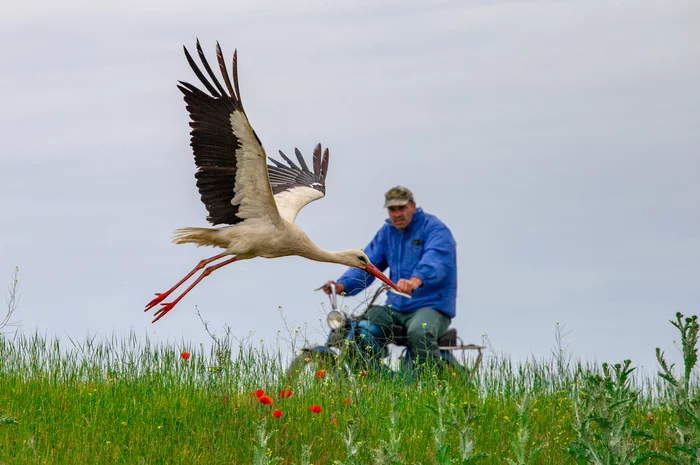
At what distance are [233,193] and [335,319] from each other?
1844mm

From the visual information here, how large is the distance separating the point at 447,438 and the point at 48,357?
3206 mm

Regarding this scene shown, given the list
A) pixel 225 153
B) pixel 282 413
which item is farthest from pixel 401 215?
pixel 282 413

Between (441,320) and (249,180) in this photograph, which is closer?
(249,180)

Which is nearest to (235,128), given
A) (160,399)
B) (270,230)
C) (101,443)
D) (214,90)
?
(214,90)

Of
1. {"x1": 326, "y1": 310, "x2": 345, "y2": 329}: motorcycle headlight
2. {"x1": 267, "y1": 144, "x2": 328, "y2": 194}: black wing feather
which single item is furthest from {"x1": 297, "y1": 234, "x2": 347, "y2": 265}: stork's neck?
{"x1": 267, "y1": 144, "x2": 328, "y2": 194}: black wing feather

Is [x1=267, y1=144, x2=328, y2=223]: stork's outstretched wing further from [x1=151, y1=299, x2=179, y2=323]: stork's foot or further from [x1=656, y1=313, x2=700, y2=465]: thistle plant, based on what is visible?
[x1=656, y1=313, x2=700, y2=465]: thistle plant

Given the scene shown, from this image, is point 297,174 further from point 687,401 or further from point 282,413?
point 687,401

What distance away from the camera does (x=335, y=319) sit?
28.9 ft

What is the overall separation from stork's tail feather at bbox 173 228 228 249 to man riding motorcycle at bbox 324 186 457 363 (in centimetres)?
145

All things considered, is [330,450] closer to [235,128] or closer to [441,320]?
[235,128]

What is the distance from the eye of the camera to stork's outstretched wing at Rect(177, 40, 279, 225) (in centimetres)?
692

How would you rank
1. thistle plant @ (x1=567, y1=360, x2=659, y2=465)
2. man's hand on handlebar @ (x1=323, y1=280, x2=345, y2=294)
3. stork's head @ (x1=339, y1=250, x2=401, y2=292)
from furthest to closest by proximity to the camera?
1. man's hand on handlebar @ (x1=323, y1=280, x2=345, y2=294)
2. stork's head @ (x1=339, y1=250, x2=401, y2=292)
3. thistle plant @ (x1=567, y1=360, x2=659, y2=465)

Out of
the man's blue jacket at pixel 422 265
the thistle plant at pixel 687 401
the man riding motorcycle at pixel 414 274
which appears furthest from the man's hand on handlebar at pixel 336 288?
the thistle plant at pixel 687 401

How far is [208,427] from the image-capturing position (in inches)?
228
